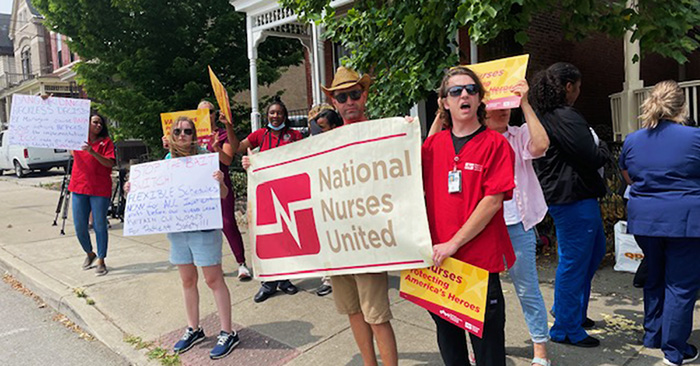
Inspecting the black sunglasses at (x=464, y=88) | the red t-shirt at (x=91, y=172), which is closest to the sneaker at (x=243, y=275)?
the red t-shirt at (x=91, y=172)

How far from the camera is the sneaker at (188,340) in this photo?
374 cm

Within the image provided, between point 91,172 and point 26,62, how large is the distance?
130 feet

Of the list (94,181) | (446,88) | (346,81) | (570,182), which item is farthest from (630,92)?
(94,181)

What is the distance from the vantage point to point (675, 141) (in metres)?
2.99

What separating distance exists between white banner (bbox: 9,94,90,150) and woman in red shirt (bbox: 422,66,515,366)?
15.5ft

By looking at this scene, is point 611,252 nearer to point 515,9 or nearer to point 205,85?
point 515,9

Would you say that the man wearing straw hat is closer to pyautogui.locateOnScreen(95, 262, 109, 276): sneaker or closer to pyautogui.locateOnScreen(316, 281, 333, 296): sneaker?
pyautogui.locateOnScreen(316, 281, 333, 296): sneaker

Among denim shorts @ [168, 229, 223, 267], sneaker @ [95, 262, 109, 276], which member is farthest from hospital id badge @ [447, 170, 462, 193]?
sneaker @ [95, 262, 109, 276]

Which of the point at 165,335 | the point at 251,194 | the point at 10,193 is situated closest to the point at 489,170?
the point at 251,194

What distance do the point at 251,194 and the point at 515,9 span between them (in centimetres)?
283

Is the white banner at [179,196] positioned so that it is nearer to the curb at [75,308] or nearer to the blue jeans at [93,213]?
the curb at [75,308]

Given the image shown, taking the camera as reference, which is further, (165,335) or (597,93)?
(597,93)

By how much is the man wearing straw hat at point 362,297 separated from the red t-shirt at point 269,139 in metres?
1.46

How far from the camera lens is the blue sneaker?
360cm
